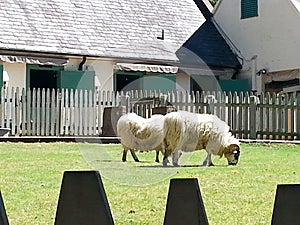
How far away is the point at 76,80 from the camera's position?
2394 centimetres

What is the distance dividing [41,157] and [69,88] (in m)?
11.0

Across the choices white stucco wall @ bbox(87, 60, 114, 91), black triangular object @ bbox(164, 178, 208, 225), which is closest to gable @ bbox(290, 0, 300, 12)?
white stucco wall @ bbox(87, 60, 114, 91)

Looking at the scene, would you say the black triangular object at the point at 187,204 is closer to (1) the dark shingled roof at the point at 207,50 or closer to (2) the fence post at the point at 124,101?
(2) the fence post at the point at 124,101

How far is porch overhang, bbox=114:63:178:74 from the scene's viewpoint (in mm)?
24766

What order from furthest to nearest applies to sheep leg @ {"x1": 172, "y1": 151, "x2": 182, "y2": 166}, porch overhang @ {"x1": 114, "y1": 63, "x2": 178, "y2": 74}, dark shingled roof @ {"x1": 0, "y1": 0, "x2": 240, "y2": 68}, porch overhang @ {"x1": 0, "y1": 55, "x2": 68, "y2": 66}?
porch overhang @ {"x1": 114, "y1": 63, "x2": 178, "y2": 74} < dark shingled roof @ {"x1": 0, "y1": 0, "x2": 240, "y2": 68} < porch overhang @ {"x1": 0, "y1": 55, "x2": 68, "y2": 66} < sheep leg @ {"x1": 172, "y1": 151, "x2": 182, "y2": 166}

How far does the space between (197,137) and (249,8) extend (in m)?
16.3

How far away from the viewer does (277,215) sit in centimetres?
286

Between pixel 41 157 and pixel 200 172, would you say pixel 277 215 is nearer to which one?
pixel 200 172

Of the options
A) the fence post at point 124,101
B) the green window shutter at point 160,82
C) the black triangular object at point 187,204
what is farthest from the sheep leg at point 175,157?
the green window shutter at point 160,82

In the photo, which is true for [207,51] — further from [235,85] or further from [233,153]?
[233,153]

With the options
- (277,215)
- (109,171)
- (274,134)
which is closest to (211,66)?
(274,134)

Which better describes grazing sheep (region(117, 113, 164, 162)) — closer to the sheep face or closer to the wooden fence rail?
the sheep face

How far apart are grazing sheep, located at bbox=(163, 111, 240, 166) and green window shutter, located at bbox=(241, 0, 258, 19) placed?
1561cm

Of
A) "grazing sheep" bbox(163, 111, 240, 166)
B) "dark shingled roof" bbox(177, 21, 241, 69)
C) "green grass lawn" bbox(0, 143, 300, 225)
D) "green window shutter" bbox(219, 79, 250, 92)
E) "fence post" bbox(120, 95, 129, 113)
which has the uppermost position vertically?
"dark shingled roof" bbox(177, 21, 241, 69)
